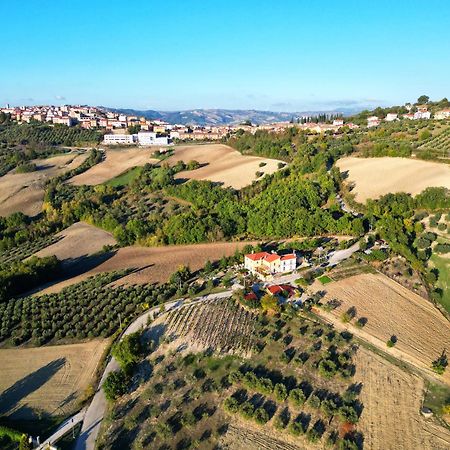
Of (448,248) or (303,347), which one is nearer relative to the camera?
(303,347)

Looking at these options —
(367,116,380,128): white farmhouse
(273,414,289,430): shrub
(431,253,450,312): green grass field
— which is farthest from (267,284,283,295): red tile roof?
(367,116,380,128): white farmhouse

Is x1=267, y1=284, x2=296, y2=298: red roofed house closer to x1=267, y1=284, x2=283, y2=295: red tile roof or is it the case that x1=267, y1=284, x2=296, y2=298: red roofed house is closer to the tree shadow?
x1=267, y1=284, x2=283, y2=295: red tile roof

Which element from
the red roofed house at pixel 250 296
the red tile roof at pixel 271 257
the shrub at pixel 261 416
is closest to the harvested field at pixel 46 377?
the shrub at pixel 261 416

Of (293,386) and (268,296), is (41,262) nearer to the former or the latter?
(268,296)

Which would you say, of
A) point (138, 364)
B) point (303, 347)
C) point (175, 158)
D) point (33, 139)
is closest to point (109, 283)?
point (138, 364)

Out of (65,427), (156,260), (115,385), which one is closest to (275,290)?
(115,385)

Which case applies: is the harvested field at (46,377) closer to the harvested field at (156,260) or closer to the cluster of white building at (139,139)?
the harvested field at (156,260)
